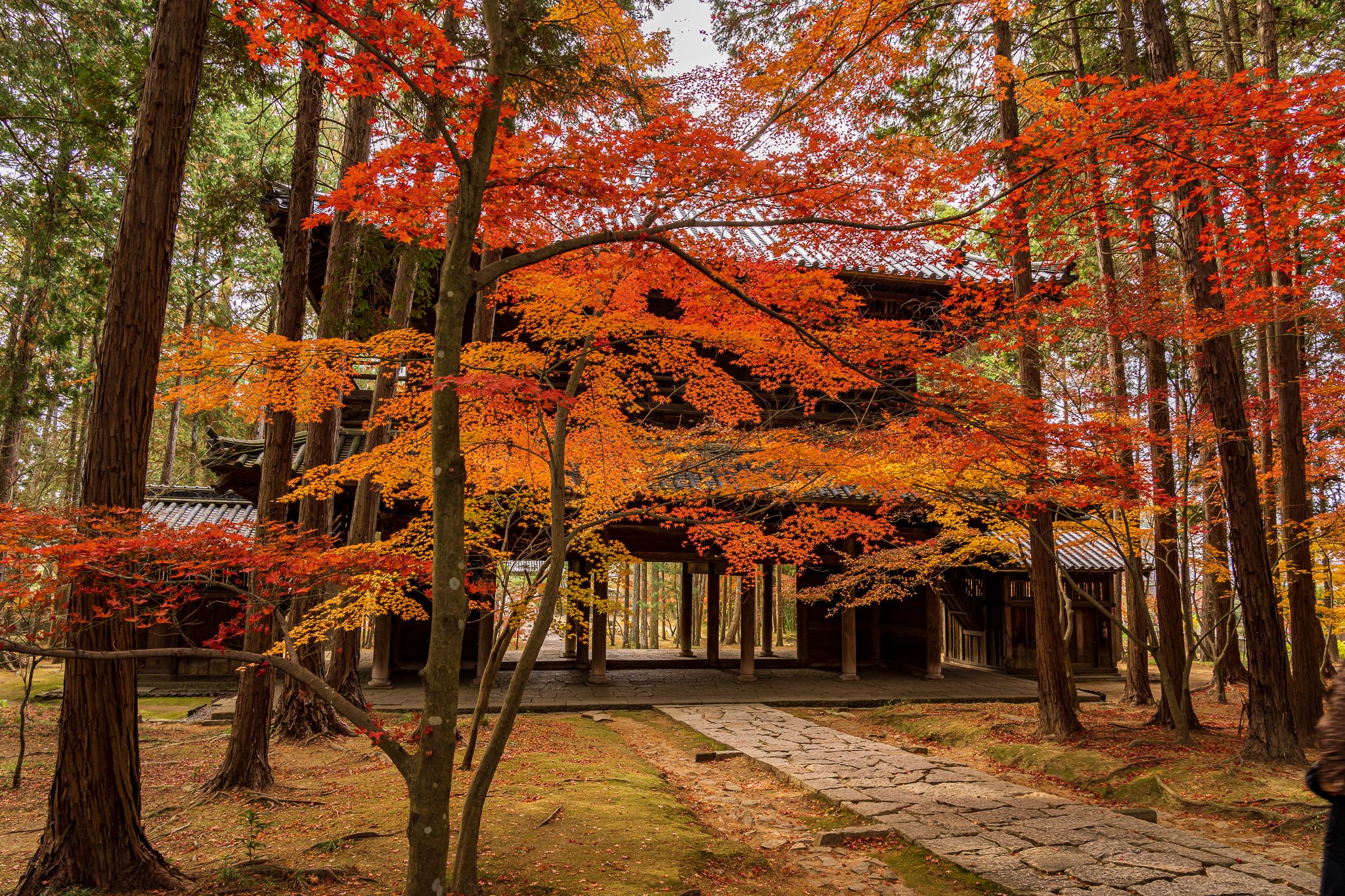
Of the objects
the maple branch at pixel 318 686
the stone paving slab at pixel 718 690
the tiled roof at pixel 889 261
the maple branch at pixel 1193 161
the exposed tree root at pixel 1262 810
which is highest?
the tiled roof at pixel 889 261

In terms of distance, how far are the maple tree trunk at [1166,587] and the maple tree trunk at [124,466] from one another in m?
10.1

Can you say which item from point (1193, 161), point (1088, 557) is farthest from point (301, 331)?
point (1088, 557)

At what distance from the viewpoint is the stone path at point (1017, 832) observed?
5102mm

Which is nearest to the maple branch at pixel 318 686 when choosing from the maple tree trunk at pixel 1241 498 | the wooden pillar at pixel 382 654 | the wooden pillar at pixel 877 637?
the maple tree trunk at pixel 1241 498

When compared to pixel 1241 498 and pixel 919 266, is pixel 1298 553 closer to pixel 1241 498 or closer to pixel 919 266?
pixel 1241 498

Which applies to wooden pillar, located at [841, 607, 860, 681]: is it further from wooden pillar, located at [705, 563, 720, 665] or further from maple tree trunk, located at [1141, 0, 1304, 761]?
maple tree trunk, located at [1141, 0, 1304, 761]

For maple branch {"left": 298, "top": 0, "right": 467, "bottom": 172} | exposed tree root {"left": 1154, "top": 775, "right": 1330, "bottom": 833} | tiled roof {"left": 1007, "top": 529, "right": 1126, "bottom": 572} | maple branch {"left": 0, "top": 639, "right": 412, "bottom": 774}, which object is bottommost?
exposed tree root {"left": 1154, "top": 775, "right": 1330, "bottom": 833}

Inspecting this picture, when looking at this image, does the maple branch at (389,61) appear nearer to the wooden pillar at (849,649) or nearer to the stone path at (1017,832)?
the stone path at (1017,832)

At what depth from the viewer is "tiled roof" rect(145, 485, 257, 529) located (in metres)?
15.1

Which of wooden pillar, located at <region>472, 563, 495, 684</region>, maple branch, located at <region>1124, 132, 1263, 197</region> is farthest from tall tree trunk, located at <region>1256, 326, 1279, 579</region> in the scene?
wooden pillar, located at <region>472, 563, 495, 684</region>

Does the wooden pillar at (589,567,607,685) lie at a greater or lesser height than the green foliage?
greater

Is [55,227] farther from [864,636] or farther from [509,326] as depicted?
[864,636]

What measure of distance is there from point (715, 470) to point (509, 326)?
5.77 meters

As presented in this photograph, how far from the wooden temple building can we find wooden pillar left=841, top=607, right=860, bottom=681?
0.08 feet
